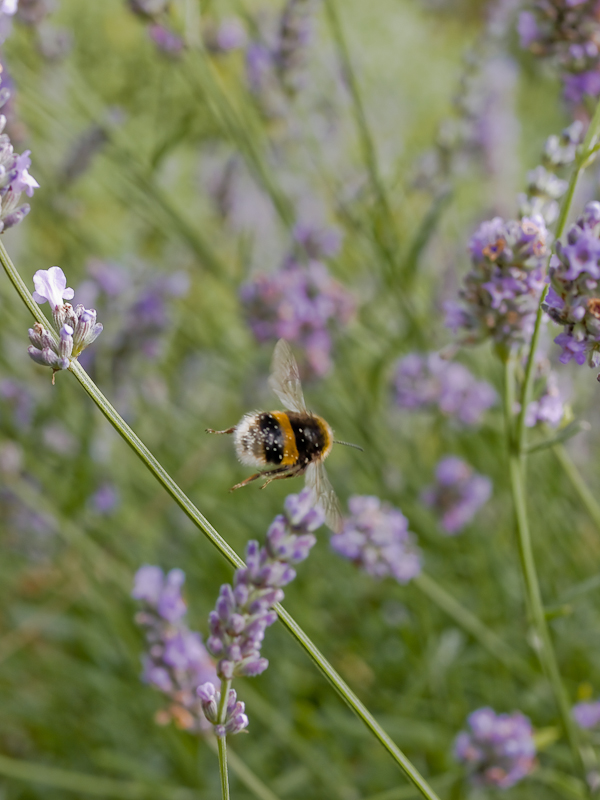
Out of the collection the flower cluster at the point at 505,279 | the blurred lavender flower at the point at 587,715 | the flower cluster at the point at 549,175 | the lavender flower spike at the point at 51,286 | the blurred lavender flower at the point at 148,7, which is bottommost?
the blurred lavender flower at the point at 587,715

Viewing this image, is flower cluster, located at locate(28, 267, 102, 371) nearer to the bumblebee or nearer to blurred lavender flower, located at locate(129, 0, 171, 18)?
the bumblebee

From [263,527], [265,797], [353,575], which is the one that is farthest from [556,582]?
[265,797]

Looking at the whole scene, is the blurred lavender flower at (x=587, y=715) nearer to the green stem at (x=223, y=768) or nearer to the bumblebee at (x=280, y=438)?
the bumblebee at (x=280, y=438)

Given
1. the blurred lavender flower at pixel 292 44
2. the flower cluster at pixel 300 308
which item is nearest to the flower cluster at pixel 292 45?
the blurred lavender flower at pixel 292 44

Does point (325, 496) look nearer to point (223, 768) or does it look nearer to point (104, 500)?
point (223, 768)

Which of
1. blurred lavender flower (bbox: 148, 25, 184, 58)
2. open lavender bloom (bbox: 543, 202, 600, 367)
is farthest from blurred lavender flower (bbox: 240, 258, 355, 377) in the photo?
open lavender bloom (bbox: 543, 202, 600, 367)
